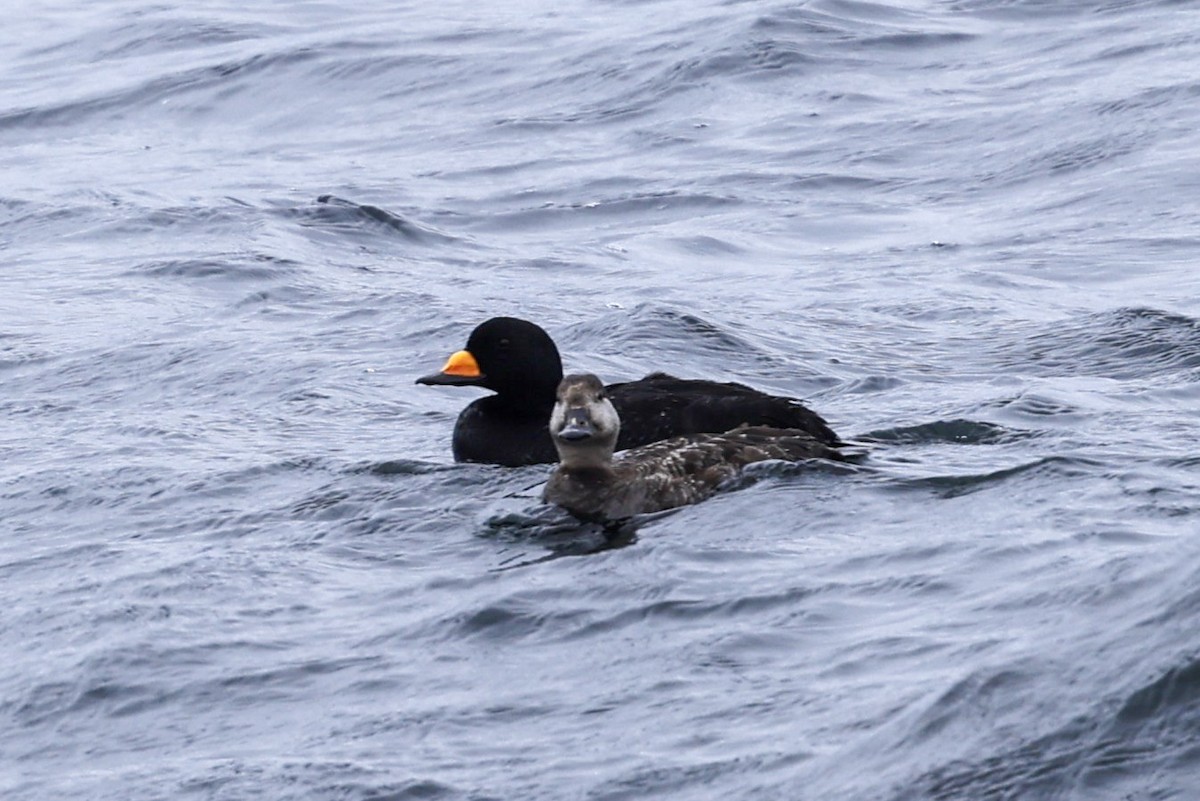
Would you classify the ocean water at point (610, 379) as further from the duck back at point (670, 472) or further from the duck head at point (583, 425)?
the duck head at point (583, 425)

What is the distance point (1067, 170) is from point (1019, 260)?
2291mm

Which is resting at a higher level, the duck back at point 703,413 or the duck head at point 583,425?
the duck head at point 583,425

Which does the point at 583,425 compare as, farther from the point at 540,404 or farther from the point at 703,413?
the point at 540,404

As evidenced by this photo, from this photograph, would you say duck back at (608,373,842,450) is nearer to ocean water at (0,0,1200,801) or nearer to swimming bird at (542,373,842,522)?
swimming bird at (542,373,842,522)

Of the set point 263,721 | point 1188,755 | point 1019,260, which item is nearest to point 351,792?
point 263,721

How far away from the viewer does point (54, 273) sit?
13.6 metres

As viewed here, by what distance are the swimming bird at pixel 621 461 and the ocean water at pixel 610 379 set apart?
6.4 inches

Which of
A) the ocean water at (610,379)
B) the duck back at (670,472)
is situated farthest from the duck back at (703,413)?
the ocean water at (610,379)

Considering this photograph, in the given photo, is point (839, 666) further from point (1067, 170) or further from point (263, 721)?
point (1067, 170)

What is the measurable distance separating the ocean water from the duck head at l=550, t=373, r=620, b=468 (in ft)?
0.84

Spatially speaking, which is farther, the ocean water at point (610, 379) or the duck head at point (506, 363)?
the duck head at point (506, 363)

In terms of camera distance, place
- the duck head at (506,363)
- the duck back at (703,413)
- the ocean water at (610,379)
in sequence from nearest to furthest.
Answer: the ocean water at (610,379) → the duck back at (703,413) → the duck head at (506,363)

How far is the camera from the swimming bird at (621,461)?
8.34m

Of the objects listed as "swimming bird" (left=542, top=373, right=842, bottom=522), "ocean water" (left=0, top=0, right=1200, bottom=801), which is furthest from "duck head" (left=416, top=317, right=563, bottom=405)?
"swimming bird" (left=542, top=373, right=842, bottom=522)
